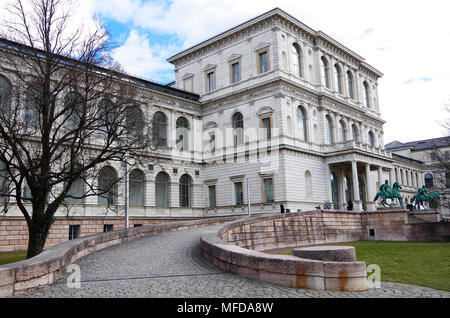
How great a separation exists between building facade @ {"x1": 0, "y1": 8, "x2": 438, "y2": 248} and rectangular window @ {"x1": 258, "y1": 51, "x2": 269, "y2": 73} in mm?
107

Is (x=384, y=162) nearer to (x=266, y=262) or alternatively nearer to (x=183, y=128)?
(x=183, y=128)

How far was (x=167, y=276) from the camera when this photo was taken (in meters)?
12.0

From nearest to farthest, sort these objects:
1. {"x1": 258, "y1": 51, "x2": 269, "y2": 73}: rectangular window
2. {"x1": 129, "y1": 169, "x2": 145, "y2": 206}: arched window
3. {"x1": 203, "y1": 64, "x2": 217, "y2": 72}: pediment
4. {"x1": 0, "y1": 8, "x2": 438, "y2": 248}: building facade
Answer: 1. {"x1": 129, "y1": 169, "x2": 145, "y2": 206}: arched window
2. {"x1": 0, "y1": 8, "x2": 438, "y2": 248}: building facade
3. {"x1": 258, "y1": 51, "x2": 269, "y2": 73}: rectangular window
4. {"x1": 203, "y1": 64, "x2": 217, "y2": 72}: pediment

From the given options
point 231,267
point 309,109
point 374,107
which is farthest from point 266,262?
point 374,107

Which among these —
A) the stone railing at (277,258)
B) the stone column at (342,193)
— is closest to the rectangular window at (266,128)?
the stone column at (342,193)

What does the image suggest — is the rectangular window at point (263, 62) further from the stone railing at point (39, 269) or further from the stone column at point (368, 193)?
the stone railing at point (39, 269)

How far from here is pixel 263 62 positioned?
46250 mm

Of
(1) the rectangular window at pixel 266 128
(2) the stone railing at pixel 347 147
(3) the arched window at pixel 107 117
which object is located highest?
(1) the rectangular window at pixel 266 128

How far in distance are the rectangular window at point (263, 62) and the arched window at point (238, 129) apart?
548cm

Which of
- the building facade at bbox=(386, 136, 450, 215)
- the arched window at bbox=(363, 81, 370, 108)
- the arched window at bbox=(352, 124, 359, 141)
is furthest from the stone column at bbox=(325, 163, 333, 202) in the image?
the building facade at bbox=(386, 136, 450, 215)

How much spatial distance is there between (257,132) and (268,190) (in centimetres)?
628

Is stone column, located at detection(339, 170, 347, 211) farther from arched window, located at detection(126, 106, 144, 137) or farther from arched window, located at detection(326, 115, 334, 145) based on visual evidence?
arched window, located at detection(126, 106, 144, 137)

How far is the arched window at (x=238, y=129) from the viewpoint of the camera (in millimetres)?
46875

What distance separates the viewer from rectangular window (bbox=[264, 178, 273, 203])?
1693 inches
